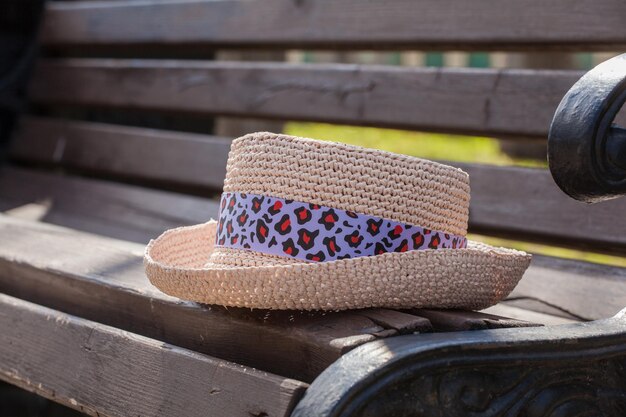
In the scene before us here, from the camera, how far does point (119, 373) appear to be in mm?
1312

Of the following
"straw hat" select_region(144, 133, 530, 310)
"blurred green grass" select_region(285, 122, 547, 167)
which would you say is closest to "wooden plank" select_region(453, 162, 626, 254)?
"straw hat" select_region(144, 133, 530, 310)

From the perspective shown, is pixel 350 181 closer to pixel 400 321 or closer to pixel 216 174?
pixel 400 321

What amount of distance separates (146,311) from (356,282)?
0.41 meters

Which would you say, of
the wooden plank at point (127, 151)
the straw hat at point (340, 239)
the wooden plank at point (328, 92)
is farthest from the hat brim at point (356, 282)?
the wooden plank at point (127, 151)

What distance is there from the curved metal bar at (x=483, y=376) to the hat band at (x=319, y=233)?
0.22m

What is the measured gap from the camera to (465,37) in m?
2.06

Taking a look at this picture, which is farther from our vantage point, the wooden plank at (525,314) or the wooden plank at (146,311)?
the wooden plank at (525,314)

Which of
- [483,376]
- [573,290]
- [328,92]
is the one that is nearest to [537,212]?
[573,290]

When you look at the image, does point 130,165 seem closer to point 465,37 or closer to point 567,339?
point 465,37

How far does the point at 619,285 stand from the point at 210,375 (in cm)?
88

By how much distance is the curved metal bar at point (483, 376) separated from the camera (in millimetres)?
976

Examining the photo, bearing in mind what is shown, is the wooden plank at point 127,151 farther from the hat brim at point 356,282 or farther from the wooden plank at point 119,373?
the hat brim at point 356,282

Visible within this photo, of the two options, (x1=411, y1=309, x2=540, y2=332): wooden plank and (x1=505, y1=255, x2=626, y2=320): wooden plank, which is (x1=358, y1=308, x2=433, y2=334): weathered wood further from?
(x1=505, y1=255, x2=626, y2=320): wooden plank

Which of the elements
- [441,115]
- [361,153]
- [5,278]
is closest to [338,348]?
[361,153]
